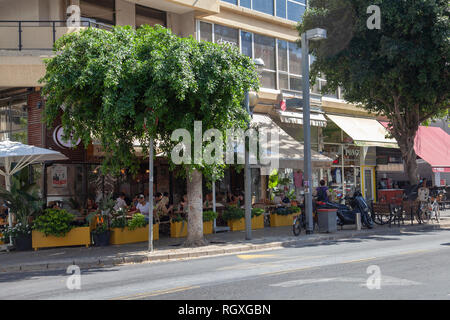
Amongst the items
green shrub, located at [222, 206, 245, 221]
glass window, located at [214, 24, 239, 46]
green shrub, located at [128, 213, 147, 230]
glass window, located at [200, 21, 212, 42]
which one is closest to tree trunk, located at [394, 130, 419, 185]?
green shrub, located at [222, 206, 245, 221]

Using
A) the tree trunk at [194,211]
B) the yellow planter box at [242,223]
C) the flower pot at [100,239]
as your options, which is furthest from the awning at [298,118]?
the flower pot at [100,239]

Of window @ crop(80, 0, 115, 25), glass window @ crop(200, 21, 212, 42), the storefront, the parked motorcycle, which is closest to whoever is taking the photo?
window @ crop(80, 0, 115, 25)

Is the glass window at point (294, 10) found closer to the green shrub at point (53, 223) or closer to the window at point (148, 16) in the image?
the window at point (148, 16)

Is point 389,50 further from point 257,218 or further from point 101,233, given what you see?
point 101,233

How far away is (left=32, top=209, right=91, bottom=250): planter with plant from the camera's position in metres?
14.6

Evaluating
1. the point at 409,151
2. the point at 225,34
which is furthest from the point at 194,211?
the point at 409,151

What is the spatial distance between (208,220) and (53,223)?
18.1 feet

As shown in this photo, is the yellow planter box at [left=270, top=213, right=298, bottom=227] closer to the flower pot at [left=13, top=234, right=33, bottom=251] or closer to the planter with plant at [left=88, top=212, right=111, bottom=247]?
the planter with plant at [left=88, top=212, right=111, bottom=247]

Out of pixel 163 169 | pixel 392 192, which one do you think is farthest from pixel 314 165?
pixel 392 192

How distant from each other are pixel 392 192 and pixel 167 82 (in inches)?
809

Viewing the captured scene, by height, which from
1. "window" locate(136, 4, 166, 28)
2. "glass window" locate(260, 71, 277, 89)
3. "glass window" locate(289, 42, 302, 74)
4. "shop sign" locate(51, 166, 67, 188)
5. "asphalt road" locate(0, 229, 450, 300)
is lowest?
"asphalt road" locate(0, 229, 450, 300)

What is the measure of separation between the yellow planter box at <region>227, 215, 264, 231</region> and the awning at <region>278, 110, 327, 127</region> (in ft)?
16.6

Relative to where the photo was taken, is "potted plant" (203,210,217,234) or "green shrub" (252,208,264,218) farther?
"green shrub" (252,208,264,218)

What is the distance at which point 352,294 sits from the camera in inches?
281
